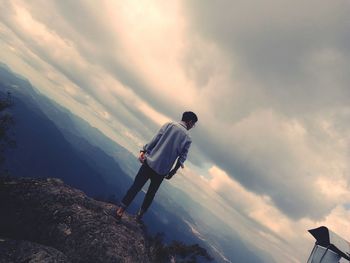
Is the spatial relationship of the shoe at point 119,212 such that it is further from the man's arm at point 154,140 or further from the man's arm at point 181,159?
the man's arm at point 154,140

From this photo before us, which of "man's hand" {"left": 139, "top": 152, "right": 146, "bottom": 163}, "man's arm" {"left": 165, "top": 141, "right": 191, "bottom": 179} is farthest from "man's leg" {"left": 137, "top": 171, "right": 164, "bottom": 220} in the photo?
"man's hand" {"left": 139, "top": 152, "right": 146, "bottom": 163}

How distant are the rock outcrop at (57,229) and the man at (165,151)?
124 cm

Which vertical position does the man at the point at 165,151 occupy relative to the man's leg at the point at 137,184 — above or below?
above

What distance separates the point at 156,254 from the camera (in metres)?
9.89

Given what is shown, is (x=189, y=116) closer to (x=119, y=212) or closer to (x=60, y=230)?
(x=119, y=212)

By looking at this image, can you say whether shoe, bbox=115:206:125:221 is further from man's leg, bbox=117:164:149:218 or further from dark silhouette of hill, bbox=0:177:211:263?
dark silhouette of hill, bbox=0:177:211:263

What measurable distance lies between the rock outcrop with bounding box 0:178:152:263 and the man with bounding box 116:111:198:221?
124 centimetres

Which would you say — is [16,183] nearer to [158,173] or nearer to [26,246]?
[26,246]

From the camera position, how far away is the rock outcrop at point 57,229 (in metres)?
6.49

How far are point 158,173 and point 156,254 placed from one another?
10.5ft

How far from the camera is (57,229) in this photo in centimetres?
767

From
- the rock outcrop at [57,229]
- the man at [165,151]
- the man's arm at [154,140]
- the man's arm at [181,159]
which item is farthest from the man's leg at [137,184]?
the rock outcrop at [57,229]

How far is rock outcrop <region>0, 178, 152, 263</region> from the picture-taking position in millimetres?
6492

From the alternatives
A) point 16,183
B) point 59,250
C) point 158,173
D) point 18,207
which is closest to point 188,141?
point 158,173
